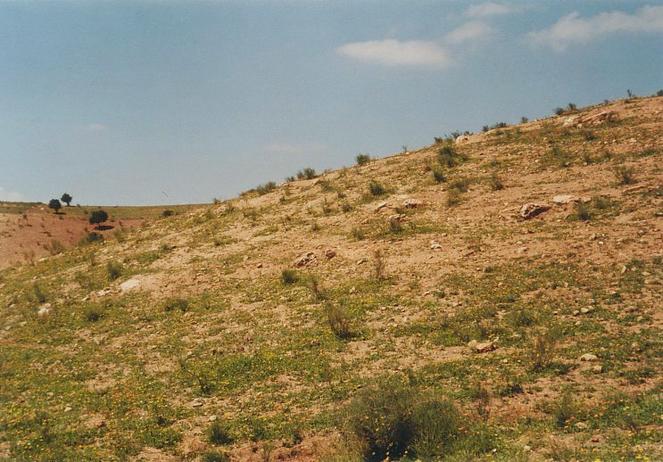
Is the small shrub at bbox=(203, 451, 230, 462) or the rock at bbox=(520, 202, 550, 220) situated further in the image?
the rock at bbox=(520, 202, 550, 220)

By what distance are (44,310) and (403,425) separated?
13.8 metres

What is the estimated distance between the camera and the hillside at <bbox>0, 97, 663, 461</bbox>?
24.9 feet

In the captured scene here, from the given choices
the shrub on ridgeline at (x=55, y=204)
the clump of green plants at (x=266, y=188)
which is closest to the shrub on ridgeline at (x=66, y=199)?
the shrub on ridgeline at (x=55, y=204)

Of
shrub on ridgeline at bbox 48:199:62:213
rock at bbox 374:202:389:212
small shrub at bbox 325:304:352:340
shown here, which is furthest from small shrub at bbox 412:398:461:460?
shrub on ridgeline at bbox 48:199:62:213

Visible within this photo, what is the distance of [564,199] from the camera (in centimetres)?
1464

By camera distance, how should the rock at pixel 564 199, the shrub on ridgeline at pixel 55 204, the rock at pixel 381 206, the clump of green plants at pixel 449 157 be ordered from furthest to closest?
the shrub on ridgeline at pixel 55 204
the clump of green plants at pixel 449 157
the rock at pixel 381 206
the rock at pixel 564 199

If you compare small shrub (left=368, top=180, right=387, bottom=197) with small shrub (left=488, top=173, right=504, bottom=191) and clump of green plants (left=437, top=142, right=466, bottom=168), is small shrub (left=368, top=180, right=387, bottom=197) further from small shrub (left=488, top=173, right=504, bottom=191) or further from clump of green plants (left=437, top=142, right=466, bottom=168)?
small shrub (left=488, top=173, right=504, bottom=191)

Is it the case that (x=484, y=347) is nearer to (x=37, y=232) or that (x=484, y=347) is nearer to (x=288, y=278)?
(x=288, y=278)

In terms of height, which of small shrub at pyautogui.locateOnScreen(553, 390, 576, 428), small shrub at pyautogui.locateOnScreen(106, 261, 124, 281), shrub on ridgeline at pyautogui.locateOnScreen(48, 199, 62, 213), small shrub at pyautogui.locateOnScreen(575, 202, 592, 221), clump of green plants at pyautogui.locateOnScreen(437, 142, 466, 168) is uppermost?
shrub on ridgeline at pyautogui.locateOnScreen(48, 199, 62, 213)

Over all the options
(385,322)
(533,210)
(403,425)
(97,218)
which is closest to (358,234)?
(533,210)

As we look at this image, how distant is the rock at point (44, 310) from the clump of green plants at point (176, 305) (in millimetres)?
4246

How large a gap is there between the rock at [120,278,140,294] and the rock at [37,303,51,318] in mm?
2280

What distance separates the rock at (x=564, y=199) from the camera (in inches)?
571

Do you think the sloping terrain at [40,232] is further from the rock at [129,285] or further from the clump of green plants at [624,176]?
the clump of green plants at [624,176]
